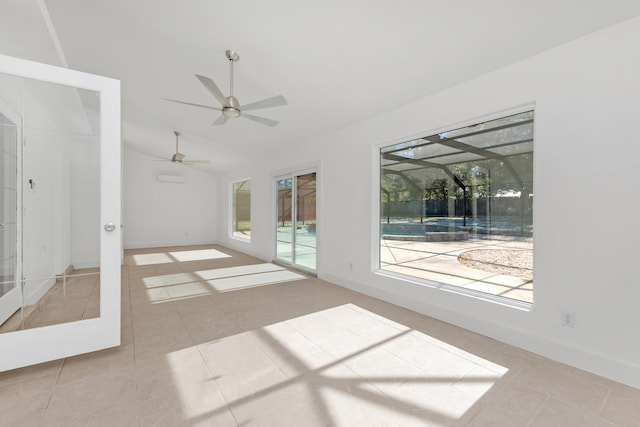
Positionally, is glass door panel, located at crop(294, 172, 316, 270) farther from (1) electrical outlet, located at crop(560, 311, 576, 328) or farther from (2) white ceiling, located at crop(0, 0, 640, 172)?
(1) electrical outlet, located at crop(560, 311, 576, 328)

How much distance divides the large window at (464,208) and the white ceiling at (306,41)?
63 cm

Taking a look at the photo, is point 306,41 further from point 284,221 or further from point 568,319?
point 284,221

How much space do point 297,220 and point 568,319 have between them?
428cm

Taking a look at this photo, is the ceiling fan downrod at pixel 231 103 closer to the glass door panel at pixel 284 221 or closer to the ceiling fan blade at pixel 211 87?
the ceiling fan blade at pixel 211 87

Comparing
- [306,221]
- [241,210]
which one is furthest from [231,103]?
[241,210]

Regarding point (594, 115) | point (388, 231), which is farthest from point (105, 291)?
point (594, 115)

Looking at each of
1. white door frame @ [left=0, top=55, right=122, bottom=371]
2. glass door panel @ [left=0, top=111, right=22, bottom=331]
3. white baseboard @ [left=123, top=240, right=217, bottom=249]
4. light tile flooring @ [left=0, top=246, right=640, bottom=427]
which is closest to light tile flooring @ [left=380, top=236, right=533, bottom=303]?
light tile flooring @ [left=0, top=246, right=640, bottom=427]

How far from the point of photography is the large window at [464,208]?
263 centimetres

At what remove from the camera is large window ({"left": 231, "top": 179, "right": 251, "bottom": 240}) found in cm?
771

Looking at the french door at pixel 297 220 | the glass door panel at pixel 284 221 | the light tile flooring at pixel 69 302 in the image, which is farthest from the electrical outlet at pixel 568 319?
the glass door panel at pixel 284 221

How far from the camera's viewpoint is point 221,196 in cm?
947

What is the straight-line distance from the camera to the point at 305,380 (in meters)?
1.97

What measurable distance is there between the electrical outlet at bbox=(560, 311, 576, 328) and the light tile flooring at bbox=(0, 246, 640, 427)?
0.31 meters

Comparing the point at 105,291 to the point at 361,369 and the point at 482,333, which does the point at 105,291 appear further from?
the point at 482,333
